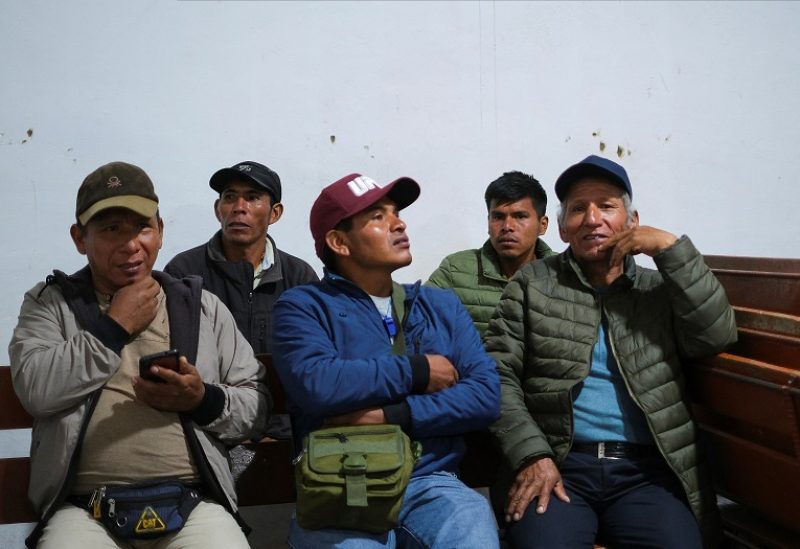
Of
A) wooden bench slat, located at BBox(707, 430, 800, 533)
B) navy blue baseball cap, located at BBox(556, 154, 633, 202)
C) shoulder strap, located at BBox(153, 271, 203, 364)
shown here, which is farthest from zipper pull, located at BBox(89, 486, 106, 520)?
wooden bench slat, located at BBox(707, 430, 800, 533)

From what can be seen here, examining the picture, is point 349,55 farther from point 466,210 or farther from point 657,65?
point 657,65

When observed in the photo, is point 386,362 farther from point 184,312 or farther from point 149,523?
point 149,523

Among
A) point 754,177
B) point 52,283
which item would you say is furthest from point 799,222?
point 52,283

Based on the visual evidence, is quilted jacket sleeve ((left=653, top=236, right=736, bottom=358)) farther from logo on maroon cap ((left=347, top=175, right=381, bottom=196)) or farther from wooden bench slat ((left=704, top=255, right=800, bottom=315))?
logo on maroon cap ((left=347, top=175, right=381, bottom=196))

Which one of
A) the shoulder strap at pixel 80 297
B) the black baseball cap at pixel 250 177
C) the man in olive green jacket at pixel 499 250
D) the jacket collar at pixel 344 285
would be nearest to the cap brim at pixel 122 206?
the shoulder strap at pixel 80 297

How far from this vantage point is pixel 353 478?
1.71 metres

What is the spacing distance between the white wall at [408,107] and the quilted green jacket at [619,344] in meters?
1.56

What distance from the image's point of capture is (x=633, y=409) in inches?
85.4

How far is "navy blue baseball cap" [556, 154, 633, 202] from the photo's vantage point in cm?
231

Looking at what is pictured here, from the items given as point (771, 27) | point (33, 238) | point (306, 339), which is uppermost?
point (771, 27)

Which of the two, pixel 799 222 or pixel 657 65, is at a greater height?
pixel 657 65

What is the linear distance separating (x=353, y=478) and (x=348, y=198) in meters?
0.89

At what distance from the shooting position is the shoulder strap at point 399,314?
2.09 metres

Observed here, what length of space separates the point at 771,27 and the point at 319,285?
3592 millimetres
